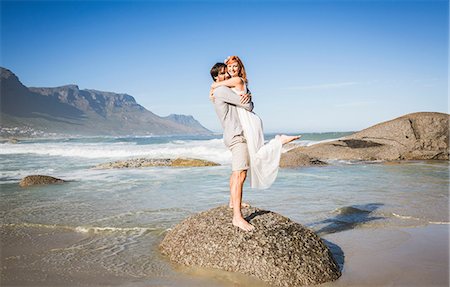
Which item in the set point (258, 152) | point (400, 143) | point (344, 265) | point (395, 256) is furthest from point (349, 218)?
point (400, 143)

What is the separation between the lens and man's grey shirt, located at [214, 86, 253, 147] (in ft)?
15.3

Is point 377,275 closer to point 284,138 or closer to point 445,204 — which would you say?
point 284,138

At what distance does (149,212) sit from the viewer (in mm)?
7688

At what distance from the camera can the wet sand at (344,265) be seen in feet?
13.6

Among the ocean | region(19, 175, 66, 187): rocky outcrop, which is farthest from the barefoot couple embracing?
region(19, 175, 66, 187): rocky outcrop

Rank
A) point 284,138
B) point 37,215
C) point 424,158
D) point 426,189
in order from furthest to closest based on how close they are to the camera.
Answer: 1. point 424,158
2. point 426,189
3. point 37,215
4. point 284,138

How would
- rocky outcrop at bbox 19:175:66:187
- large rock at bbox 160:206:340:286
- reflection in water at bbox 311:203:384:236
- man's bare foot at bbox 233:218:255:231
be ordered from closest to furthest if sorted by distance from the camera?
large rock at bbox 160:206:340:286, man's bare foot at bbox 233:218:255:231, reflection in water at bbox 311:203:384:236, rocky outcrop at bbox 19:175:66:187

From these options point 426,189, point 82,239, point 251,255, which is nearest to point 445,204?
point 426,189

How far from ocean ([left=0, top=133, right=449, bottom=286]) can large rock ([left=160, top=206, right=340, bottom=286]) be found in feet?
0.65

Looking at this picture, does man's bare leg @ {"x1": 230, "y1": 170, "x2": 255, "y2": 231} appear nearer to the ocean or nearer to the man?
the man

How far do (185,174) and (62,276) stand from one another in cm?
960

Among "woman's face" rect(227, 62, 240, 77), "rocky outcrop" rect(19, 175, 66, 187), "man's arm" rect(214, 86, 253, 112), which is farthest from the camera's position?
"rocky outcrop" rect(19, 175, 66, 187)

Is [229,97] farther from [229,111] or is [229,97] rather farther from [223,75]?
[223,75]

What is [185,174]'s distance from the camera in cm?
1395
